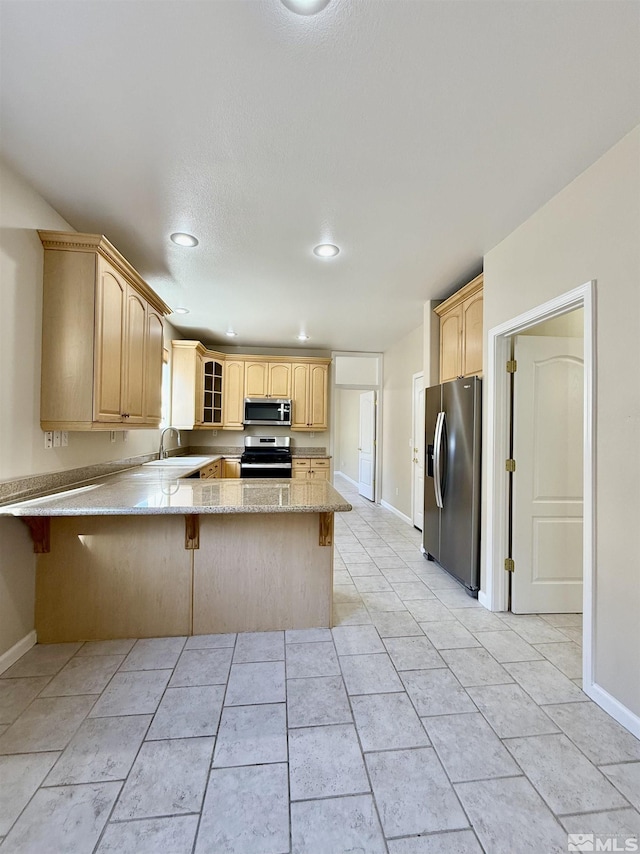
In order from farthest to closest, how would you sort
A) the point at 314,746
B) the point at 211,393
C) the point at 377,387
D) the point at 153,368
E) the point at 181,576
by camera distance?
the point at 377,387 < the point at 211,393 < the point at 153,368 < the point at 181,576 < the point at 314,746

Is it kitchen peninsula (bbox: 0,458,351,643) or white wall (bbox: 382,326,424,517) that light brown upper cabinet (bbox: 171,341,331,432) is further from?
kitchen peninsula (bbox: 0,458,351,643)

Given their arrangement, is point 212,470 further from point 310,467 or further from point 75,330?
point 75,330

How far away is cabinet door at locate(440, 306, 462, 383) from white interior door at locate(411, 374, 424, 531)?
1.11 m

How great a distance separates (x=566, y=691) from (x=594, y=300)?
1.92 m

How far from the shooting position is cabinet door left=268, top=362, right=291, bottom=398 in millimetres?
5699

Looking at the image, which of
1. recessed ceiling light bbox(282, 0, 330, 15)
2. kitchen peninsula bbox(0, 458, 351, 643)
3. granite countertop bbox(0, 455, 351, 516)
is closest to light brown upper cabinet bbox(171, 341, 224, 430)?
granite countertop bbox(0, 455, 351, 516)

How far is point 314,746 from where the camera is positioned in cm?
148

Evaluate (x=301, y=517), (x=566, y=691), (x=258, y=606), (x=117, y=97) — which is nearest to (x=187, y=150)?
(x=117, y=97)

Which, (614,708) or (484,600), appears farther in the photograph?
(484,600)

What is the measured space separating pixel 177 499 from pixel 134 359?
1228 millimetres

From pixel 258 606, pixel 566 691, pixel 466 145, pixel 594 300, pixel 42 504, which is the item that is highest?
pixel 466 145

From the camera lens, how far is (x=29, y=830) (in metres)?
1.16

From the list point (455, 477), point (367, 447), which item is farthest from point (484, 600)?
point (367, 447)

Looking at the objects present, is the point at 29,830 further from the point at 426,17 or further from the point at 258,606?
the point at 426,17
